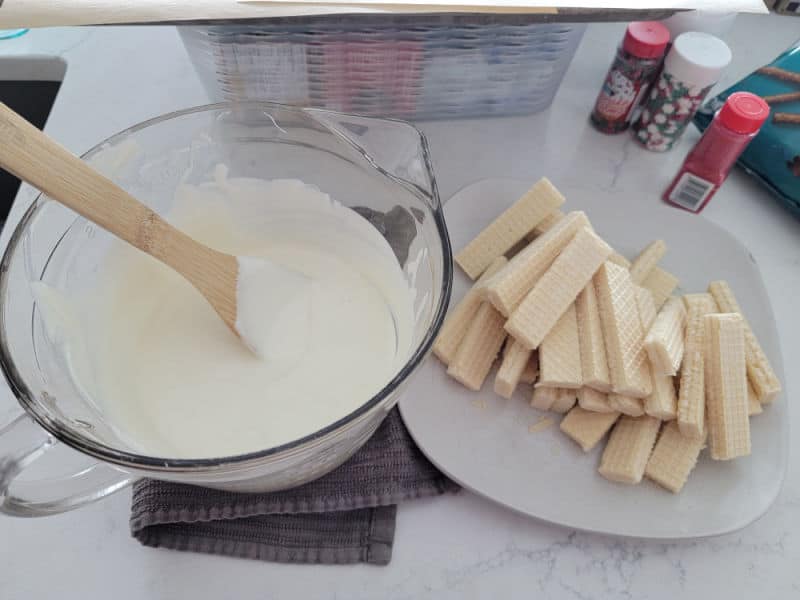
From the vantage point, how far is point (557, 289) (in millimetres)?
774

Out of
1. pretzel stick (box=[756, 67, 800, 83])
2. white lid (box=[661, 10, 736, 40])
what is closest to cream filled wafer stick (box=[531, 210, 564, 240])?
white lid (box=[661, 10, 736, 40])

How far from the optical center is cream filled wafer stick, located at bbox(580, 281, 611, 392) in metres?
0.73

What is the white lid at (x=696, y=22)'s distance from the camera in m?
Answer: 0.94

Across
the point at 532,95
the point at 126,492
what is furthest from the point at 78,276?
the point at 532,95

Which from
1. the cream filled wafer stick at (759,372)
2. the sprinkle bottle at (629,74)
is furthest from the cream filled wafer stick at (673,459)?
the sprinkle bottle at (629,74)

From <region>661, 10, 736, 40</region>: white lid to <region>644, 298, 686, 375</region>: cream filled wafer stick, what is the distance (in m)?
0.47

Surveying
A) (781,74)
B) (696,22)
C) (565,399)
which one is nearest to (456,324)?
(565,399)

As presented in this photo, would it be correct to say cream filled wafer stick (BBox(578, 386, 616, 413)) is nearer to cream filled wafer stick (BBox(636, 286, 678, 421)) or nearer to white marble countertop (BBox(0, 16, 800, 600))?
cream filled wafer stick (BBox(636, 286, 678, 421))

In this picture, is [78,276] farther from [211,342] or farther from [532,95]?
[532,95]

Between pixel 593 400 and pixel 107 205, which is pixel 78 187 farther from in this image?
pixel 593 400

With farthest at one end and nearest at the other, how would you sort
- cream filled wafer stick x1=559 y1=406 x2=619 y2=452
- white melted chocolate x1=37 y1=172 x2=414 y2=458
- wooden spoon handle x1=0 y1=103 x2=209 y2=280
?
cream filled wafer stick x1=559 y1=406 x2=619 y2=452, white melted chocolate x1=37 y1=172 x2=414 y2=458, wooden spoon handle x1=0 y1=103 x2=209 y2=280

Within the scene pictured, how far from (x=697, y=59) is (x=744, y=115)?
109 millimetres

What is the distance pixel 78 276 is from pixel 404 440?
0.42 meters

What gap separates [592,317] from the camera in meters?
0.77
